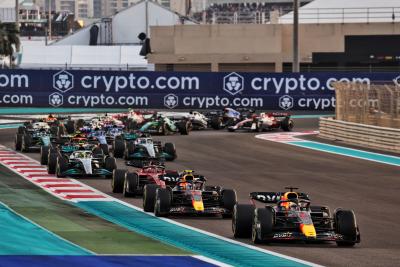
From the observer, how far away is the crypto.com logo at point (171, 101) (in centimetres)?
5666

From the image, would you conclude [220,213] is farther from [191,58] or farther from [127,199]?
[191,58]

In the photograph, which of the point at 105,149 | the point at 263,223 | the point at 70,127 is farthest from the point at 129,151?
the point at 263,223

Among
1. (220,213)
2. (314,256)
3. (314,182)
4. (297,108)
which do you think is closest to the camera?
(314,256)

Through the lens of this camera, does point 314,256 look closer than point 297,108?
Yes

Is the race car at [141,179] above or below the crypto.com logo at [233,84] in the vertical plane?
below

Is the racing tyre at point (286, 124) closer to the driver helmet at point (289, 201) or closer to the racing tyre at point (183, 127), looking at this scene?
the racing tyre at point (183, 127)

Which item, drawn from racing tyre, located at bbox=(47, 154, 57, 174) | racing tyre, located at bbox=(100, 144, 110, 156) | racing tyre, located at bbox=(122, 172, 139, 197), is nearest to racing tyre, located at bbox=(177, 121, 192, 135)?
racing tyre, located at bbox=(100, 144, 110, 156)

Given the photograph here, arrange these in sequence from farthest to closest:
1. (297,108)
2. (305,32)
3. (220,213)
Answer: (305,32), (297,108), (220,213)

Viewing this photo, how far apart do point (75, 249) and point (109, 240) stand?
124cm

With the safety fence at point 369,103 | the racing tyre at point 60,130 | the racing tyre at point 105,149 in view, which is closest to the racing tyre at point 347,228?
the racing tyre at point 105,149

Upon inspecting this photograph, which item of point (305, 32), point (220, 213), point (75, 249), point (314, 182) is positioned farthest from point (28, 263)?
point (305, 32)

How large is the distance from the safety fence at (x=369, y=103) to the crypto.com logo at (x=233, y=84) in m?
10.4

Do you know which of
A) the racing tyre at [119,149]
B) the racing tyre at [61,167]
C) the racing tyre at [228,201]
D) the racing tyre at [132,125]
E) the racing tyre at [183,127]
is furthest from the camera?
the racing tyre at [183,127]

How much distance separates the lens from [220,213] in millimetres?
Answer: 21094
